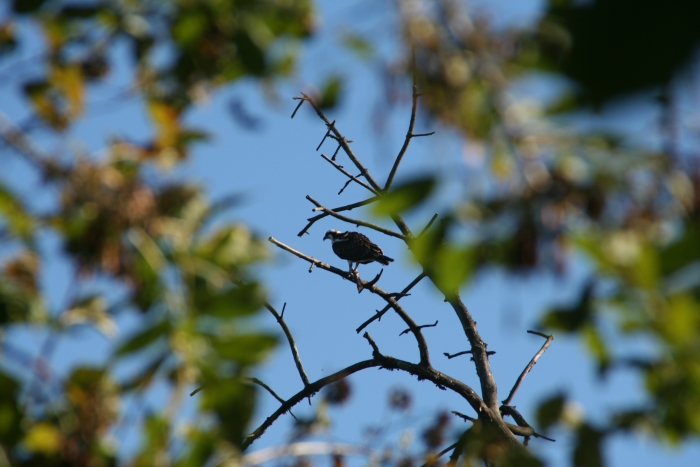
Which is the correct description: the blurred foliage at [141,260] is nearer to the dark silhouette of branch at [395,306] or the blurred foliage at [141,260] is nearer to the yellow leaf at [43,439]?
the yellow leaf at [43,439]

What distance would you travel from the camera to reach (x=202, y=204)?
4.41ft

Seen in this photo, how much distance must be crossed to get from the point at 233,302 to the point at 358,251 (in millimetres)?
8263

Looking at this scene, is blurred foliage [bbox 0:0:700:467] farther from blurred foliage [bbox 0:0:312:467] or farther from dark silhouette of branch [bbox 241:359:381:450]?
dark silhouette of branch [bbox 241:359:381:450]

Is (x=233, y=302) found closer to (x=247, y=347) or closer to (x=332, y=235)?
(x=247, y=347)

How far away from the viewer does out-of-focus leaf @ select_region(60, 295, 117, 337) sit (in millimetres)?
1335

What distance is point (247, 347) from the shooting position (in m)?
1.19

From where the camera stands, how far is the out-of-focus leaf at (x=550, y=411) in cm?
121

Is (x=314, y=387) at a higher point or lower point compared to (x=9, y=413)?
higher

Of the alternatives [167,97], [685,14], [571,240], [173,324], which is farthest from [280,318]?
[685,14]

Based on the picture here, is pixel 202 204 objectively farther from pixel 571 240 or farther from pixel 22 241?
pixel 571 240

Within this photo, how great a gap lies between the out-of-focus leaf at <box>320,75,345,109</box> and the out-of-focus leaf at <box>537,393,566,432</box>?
2.71 feet

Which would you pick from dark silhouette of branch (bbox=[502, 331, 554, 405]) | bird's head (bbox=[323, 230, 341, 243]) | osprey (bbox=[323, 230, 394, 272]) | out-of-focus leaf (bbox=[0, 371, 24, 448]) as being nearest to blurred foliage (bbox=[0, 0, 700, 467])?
out-of-focus leaf (bbox=[0, 371, 24, 448])

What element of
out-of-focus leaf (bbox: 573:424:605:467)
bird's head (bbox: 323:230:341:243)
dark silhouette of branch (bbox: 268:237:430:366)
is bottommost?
out-of-focus leaf (bbox: 573:424:605:467)

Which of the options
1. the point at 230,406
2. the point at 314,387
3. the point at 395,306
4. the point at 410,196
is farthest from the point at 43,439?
the point at 395,306
